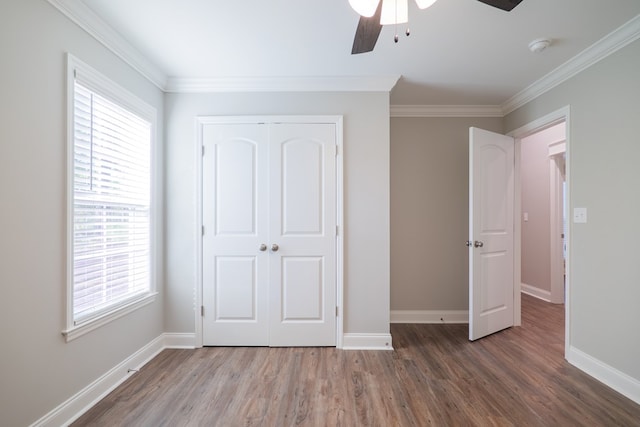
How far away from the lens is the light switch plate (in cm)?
224

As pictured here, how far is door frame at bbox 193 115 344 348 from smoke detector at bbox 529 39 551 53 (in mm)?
1512

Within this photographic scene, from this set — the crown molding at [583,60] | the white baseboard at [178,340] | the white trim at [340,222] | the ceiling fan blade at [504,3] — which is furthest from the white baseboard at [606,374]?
the white baseboard at [178,340]

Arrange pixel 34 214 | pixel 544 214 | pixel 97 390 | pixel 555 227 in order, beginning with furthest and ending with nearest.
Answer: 1. pixel 544 214
2. pixel 555 227
3. pixel 97 390
4. pixel 34 214

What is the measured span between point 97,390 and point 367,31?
9.05 ft

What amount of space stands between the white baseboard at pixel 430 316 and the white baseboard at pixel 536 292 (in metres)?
1.69

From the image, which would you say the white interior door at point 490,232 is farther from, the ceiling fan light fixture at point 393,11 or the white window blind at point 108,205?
the white window blind at point 108,205

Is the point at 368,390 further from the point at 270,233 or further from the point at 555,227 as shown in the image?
the point at 555,227

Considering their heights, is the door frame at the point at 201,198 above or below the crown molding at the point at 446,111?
below

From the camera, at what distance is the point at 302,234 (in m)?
2.60

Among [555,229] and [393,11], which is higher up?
[393,11]

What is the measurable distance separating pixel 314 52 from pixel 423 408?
8.63 ft

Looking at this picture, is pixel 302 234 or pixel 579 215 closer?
pixel 579 215

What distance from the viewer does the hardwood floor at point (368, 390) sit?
172 centimetres

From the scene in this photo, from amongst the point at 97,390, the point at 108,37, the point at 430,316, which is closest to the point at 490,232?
the point at 430,316
